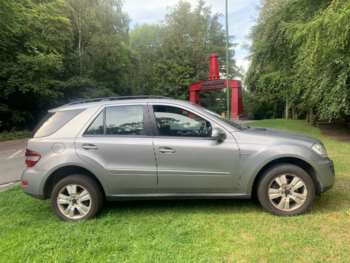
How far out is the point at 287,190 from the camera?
172 inches

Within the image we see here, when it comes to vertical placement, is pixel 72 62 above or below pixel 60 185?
above

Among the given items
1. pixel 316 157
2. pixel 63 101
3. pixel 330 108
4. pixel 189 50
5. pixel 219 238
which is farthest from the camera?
pixel 189 50

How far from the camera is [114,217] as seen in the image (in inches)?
179

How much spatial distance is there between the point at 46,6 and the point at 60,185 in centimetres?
1816

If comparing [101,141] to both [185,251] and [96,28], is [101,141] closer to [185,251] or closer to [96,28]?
[185,251]

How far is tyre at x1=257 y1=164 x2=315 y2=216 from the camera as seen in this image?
4.34m

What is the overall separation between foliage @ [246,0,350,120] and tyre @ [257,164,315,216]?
720cm

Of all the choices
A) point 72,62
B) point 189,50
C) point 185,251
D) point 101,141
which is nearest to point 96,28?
point 72,62

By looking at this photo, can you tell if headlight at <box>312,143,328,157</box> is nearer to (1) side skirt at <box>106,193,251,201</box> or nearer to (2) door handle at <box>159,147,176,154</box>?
(1) side skirt at <box>106,193,251,201</box>

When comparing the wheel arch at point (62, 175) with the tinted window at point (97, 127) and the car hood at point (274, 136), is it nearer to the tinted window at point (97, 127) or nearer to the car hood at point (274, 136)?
the tinted window at point (97, 127)

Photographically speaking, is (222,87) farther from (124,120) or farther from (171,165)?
(171,165)

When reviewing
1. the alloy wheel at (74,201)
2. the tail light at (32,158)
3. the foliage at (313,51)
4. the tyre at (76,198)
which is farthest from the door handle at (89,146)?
the foliage at (313,51)

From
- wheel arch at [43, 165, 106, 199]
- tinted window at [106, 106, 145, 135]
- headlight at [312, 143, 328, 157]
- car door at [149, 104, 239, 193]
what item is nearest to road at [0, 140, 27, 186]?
wheel arch at [43, 165, 106, 199]

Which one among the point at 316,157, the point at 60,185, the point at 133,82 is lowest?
the point at 60,185
